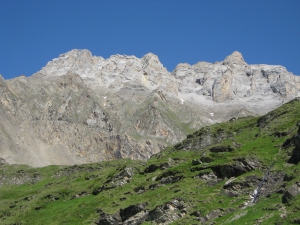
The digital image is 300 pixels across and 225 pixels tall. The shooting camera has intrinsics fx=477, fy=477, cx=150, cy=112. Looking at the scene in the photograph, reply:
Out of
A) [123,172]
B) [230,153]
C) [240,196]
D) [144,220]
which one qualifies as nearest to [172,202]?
[144,220]

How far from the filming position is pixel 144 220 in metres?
65.2

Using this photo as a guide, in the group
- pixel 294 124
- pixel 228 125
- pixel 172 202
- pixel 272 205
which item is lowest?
pixel 272 205

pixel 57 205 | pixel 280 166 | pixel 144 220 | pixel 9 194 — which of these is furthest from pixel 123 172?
pixel 9 194

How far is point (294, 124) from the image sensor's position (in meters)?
88.1

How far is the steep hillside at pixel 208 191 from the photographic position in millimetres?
54969

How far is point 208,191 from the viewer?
6600 centimetres

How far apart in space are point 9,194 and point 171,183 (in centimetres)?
8827

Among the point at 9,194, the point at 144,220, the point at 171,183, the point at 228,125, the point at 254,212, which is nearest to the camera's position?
the point at 254,212

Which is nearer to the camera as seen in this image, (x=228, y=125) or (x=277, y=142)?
(x=277, y=142)

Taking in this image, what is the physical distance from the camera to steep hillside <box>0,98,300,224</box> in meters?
55.0

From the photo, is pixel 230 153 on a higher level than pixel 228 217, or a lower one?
higher

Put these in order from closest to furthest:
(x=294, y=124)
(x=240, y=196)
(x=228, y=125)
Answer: (x=240, y=196)
(x=294, y=124)
(x=228, y=125)

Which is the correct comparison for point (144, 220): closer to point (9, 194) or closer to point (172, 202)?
point (172, 202)

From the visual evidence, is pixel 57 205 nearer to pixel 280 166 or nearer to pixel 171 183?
pixel 171 183
